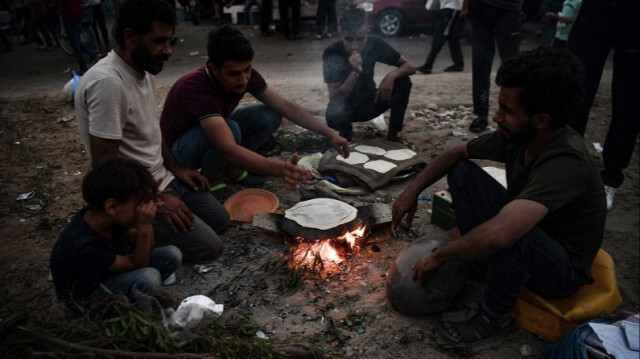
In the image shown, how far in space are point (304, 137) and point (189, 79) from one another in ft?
6.57

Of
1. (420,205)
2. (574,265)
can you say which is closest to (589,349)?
(574,265)

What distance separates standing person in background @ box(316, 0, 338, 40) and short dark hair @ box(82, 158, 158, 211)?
9172 mm

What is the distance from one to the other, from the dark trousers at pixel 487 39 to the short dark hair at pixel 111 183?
14.0ft

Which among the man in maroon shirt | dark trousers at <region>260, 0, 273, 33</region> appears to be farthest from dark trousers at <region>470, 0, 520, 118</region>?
dark trousers at <region>260, 0, 273, 33</region>

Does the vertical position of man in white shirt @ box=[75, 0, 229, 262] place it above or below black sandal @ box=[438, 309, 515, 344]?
above

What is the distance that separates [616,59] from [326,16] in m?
7.96

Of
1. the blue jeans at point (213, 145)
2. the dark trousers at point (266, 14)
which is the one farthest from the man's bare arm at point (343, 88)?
the dark trousers at point (266, 14)

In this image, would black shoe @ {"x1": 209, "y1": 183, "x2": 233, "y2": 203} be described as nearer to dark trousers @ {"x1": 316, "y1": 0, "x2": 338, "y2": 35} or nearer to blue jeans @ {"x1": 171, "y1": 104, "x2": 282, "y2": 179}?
blue jeans @ {"x1": 171, "y1": 104, "x2": 282, "y2": 179}

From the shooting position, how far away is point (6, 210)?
12.1 feet

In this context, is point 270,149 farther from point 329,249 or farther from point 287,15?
point 287,15

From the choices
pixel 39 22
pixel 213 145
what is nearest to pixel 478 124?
pixel 213 145

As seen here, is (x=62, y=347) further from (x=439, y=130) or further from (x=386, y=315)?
(x=439, y=130)

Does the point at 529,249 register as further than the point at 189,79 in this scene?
No

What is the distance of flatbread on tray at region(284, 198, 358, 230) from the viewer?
3033mm
